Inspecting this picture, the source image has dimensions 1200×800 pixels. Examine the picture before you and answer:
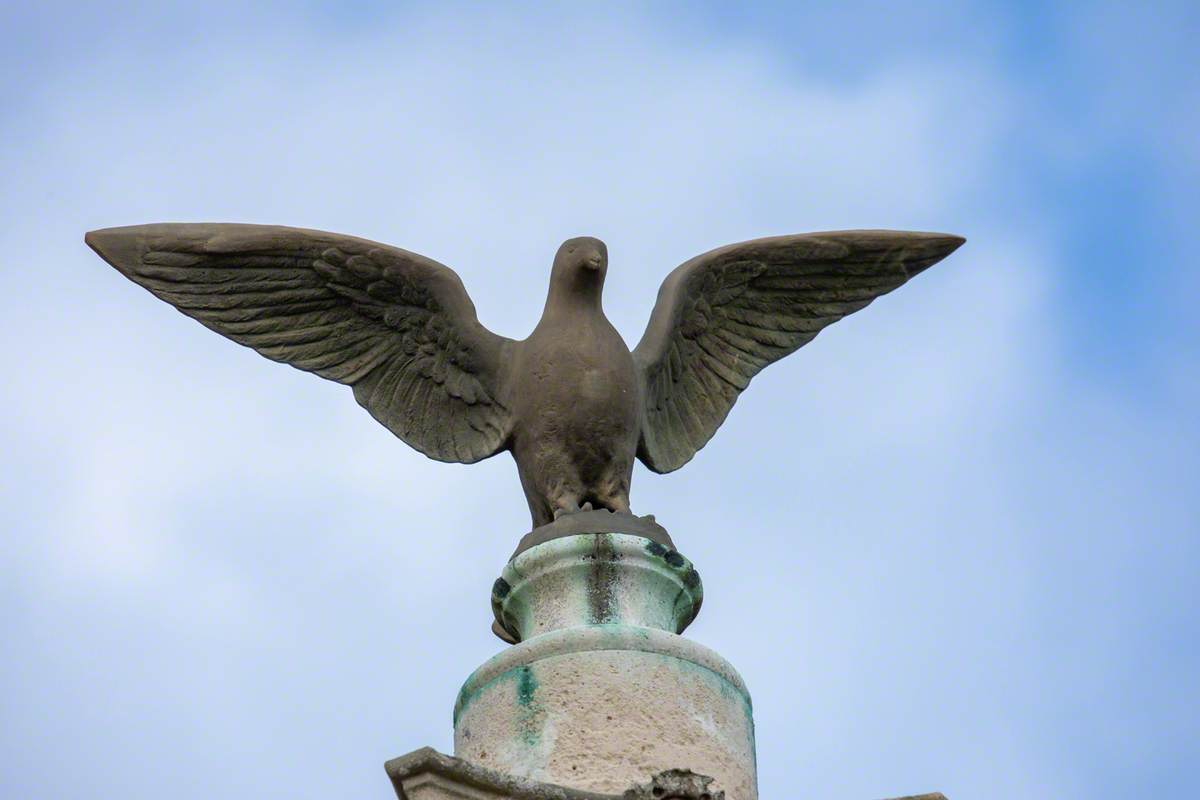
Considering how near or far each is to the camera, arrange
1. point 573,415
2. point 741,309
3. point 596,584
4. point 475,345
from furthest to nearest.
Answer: point 741,309 < point 475,345 < point 573,415 < point 596,584

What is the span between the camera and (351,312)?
883 centimetres

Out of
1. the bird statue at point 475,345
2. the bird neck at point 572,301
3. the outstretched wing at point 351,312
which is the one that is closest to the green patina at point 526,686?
the bird statue at point 475,345

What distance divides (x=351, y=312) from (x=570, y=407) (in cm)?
111

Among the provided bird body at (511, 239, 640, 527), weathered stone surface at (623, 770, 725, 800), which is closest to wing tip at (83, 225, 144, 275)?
bird body at (511, 239, 640, 527)

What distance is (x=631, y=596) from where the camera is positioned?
24.9ft

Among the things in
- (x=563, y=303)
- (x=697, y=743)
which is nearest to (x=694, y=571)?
(x=697, y=743)

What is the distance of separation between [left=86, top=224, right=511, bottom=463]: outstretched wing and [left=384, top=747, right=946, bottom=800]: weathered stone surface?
2.22 meters

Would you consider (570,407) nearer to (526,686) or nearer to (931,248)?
(526,686)

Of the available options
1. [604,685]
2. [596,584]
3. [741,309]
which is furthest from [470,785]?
[741,309]

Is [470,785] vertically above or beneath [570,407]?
beneath

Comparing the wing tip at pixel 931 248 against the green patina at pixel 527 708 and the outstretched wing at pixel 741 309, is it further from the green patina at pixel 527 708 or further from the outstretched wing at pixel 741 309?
the green patina at pixel 527 708

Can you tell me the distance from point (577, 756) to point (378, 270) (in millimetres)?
2684

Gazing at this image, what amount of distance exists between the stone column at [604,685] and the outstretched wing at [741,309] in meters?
1.26

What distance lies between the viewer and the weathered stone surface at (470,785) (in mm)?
6480
